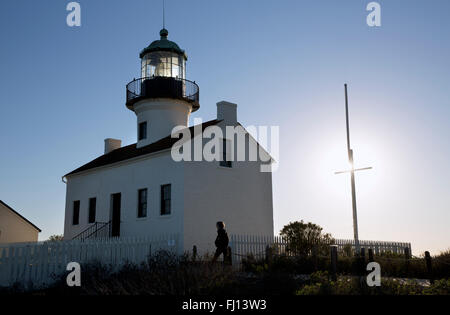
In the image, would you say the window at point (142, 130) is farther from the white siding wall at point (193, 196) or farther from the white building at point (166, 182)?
the white siding wall at point (193, 196)

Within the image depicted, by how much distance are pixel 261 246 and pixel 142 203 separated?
18.7 ft

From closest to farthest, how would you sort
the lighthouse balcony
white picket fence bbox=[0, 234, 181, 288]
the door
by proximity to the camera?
1. white picket fence bbox=[0, 234, 181, 288]
2. the door
3. the lighthouse balcony

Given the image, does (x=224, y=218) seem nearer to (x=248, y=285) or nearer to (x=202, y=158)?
(x=202, y=158)

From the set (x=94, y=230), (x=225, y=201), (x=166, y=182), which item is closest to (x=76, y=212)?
(x=94, y=230)

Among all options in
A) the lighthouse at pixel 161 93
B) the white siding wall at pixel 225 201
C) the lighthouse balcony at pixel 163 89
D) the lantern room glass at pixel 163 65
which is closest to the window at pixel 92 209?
the lighthouse at pixel 161 93

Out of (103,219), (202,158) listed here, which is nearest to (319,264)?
(202,158)

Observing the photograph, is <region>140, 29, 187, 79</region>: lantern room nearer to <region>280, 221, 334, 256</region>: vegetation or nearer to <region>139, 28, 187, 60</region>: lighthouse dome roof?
<region>139, 28, 187, 60</region>: lighthouse dome roof

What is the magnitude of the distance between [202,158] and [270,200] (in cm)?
421

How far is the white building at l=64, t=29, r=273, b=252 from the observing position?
18.5m

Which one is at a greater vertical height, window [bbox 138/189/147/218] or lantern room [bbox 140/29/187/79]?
lantern room [bbox 140/29/187/79]

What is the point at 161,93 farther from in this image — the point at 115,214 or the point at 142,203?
the point at 115,214

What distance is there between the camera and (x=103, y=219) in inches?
874

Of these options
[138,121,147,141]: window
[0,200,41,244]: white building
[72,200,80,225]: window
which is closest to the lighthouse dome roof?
[138,121,147,141]: window

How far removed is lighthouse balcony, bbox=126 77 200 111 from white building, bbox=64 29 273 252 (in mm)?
48
